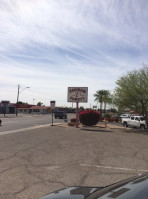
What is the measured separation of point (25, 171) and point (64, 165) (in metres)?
1.33

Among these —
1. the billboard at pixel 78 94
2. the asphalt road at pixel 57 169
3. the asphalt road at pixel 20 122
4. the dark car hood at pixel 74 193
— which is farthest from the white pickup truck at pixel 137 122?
the dark car hood at pixel 74 193

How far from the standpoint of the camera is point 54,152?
32.4ft

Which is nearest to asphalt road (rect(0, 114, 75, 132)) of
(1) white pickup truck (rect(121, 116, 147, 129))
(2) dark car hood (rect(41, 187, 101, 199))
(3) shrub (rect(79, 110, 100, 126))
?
(3) shrub (rect(79, 110, 100, 126))

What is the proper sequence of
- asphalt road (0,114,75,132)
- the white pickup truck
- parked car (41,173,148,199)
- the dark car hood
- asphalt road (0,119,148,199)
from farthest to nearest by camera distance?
1. the white pickup truck
2. asphalt road (0,114,75,132)
3. asphalt road (0,119,148,199)
4. the dark car hood
5. parked car (41,173,148,199)

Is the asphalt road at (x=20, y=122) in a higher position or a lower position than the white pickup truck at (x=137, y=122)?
lower

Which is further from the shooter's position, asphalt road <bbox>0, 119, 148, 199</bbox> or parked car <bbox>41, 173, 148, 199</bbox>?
asphalt road <bbox>0, 119, 148, 199</bbox>

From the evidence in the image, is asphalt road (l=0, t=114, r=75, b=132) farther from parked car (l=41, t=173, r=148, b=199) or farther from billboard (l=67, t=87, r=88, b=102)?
parked car (l=41, t=173, r=148, b=199)

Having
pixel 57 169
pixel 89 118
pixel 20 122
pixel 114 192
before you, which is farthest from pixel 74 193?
pixel 20 122

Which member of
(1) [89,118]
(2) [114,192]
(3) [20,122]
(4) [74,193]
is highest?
(1) [89,118]

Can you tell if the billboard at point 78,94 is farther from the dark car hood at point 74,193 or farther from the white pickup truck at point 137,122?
the dark car hood at point 74,193

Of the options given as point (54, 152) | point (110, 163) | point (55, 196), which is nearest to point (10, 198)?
point (55, 196)

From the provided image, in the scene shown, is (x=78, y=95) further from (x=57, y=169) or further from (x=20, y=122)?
(x=57, y=169)

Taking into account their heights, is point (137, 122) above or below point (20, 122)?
above

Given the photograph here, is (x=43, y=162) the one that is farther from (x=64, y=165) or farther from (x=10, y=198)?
(x=10, y=198)
